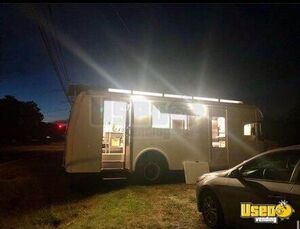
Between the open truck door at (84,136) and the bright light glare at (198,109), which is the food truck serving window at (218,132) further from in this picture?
the open truck door at (84,136)

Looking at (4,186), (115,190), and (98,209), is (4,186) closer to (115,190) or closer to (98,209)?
(115,190)

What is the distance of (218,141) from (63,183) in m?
5.95

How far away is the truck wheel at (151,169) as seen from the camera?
34.4ft

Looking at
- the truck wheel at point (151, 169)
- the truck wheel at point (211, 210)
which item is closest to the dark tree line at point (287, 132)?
the truck wheel at point (151, 169)

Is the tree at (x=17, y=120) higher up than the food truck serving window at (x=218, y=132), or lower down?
higher up

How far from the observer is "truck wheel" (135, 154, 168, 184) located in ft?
34.4

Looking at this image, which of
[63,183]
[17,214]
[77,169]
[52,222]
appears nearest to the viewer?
[52,222]

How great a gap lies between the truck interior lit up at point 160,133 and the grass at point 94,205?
804 mm

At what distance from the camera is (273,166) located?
553cm

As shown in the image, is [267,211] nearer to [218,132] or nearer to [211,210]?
[211,210]

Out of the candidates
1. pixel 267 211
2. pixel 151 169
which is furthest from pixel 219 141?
pixel 267 211

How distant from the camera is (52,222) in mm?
6512

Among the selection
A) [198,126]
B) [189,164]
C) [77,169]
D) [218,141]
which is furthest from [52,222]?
[218,141]

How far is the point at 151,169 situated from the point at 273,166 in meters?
5.58
